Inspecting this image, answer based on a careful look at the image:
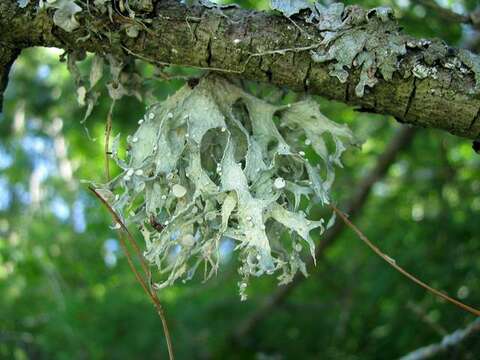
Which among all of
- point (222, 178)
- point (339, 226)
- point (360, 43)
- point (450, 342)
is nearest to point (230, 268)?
point (339, 226)

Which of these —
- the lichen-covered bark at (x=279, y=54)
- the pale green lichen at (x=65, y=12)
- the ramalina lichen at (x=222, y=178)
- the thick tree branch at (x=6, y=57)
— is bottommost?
the ramalina lichen at (x=222, y=178)

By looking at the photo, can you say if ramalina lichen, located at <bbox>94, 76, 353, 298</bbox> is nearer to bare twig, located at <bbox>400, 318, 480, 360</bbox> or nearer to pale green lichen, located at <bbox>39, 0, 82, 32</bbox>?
pale green lichen, located at <bbox>39, 0, 82, 32</bbox>

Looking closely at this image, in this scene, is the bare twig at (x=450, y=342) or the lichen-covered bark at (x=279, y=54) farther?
the bare twig at (x=450, y=342)

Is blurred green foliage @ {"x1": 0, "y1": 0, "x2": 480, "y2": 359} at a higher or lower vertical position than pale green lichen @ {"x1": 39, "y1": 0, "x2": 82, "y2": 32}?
lower

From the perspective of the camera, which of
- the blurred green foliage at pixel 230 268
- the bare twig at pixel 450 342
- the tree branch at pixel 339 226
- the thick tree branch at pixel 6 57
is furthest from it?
the tree branch at pixel 339 226

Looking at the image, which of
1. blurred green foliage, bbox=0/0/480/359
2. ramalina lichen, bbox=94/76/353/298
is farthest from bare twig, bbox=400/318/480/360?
ramalina lichen, bbox=94/76/353/298

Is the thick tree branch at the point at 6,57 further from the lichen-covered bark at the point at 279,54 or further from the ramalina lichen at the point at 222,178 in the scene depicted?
the ramalina lichen at the point at 222,178

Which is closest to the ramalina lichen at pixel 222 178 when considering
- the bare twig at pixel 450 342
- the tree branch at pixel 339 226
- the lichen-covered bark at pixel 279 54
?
the lichen-covered bark at pixel 279 54
